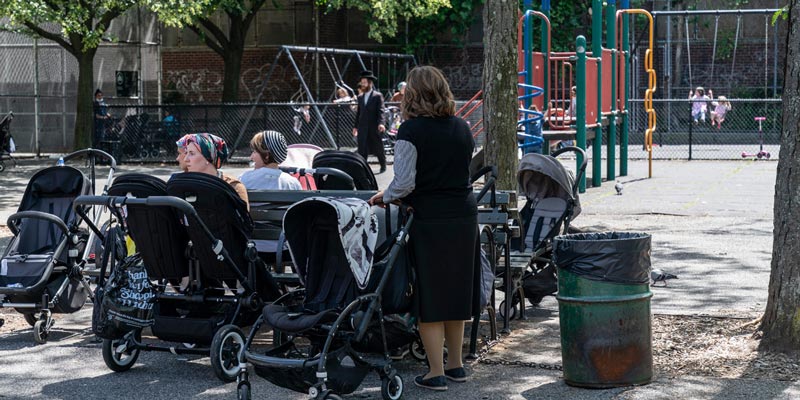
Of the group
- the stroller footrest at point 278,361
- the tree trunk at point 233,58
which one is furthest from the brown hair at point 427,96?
the tree trunk at point 233,58

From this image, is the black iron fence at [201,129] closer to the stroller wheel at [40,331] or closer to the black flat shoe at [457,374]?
the stroller wheel at [40,331]

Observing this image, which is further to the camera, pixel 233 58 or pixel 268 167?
pixel 233 58

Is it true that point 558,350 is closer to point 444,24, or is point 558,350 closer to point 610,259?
point 610,259

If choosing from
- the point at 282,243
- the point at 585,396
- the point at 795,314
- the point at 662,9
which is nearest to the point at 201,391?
the point at 282,243

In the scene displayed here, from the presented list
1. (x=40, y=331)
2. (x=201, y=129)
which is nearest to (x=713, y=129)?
(x=201, y=129)

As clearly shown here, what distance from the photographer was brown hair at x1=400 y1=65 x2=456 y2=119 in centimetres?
659

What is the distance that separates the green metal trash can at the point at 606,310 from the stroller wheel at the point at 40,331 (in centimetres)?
385

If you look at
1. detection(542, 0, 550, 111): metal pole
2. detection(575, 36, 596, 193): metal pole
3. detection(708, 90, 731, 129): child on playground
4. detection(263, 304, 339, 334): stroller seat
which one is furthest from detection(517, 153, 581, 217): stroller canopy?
detection(708, 90, 731, 129): child on playground

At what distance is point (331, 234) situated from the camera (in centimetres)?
652

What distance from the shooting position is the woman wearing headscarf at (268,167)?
28.5ft

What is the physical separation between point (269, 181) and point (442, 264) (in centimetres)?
244

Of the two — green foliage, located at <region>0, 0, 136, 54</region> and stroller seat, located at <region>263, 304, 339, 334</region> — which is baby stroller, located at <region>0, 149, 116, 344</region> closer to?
stroller seat, located at <region>263, 304, 339, 334</region>

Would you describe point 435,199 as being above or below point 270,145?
below

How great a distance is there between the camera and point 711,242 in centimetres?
1284
